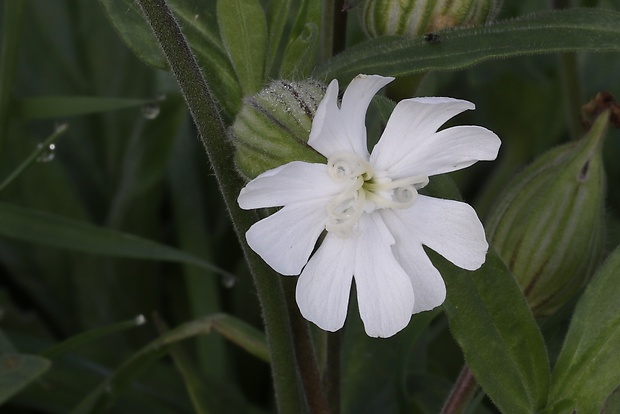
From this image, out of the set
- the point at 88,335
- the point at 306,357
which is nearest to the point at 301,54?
the point at 306,357

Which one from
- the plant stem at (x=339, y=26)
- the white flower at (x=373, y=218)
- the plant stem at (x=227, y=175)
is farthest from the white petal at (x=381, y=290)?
the plant stem at (x=339, y=26)

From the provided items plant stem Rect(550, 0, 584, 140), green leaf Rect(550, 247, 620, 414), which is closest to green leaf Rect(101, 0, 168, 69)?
green leaf Rect(550, 247, 620, 414)

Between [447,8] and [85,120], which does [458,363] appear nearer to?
[447,8]

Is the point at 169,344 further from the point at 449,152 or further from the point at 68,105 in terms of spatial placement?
the point at 449,152

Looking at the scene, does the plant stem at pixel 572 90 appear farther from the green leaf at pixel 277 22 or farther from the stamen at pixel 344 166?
the stamen at pixel 344 166

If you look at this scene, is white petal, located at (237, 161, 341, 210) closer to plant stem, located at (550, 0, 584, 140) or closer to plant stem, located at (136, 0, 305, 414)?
plant stem, located at (136, 0, 305, 414)
